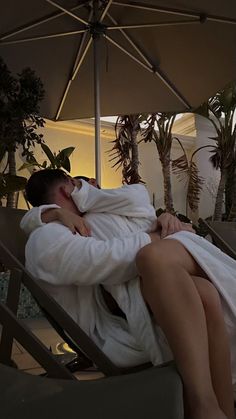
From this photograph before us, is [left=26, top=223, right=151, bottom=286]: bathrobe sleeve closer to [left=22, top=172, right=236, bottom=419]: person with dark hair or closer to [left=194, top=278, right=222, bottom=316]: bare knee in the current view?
[left=22, top=172, right=236, bottom=419]: person with dark hair

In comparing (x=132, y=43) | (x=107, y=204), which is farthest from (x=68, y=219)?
(x=132, y=43)

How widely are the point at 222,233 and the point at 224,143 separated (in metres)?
4.34

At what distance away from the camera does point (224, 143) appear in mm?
6539

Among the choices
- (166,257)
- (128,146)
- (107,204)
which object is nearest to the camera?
(166,257)

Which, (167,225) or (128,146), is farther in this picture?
(128,146)

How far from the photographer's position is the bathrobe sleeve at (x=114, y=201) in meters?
1.65

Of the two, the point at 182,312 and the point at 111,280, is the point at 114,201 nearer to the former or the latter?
the point at 111,280

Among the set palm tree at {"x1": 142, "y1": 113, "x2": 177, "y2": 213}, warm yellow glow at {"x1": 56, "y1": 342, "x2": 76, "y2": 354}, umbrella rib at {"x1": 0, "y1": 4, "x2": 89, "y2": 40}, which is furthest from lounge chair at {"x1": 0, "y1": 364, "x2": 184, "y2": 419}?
palm tree at {"x1": 142, "y1": 113, "x2": 177, "y2": 213}

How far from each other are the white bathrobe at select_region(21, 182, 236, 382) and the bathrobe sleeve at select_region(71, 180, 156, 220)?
166 mm

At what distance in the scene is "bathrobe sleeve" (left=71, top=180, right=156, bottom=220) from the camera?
1654 mm

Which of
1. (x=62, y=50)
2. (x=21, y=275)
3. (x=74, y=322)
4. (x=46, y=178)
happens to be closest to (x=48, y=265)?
(x=21, y=275)

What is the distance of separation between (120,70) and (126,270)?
304cm

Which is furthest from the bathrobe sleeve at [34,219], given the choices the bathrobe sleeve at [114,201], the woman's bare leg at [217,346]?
the woman's bare leg at [217,346]

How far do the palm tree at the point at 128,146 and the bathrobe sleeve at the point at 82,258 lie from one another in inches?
193
